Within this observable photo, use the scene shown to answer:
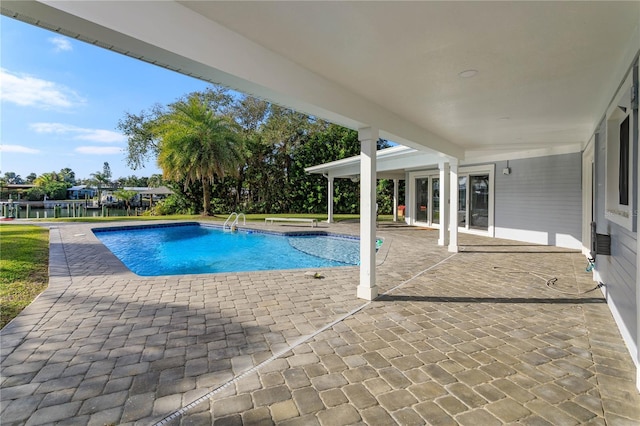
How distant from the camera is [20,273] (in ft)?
19.1

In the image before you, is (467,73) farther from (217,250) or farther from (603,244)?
(217,250)

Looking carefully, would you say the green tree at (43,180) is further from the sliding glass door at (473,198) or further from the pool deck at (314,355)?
the sliding glass door at (473,198)

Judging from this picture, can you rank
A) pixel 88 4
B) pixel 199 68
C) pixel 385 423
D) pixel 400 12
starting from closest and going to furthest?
1. pixel 88 4
2. pixel 385 423
3. pixel 400 12
4. pixel 199 68

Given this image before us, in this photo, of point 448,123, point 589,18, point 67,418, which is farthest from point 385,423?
point 448,123

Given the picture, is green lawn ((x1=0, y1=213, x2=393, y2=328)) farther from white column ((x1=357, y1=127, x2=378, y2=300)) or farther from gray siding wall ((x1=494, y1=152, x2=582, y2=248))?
gray siding wall ((x1=494, y1=152, x2=582, y2=248))

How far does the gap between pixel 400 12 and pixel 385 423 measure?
2.92 m

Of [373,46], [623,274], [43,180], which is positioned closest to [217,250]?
[373,46]

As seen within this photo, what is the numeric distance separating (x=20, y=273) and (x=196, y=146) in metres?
13.5

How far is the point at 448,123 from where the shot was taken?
235 inches

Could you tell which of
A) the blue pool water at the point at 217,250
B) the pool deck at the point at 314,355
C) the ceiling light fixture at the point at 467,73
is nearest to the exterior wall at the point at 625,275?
the pool deck at the point at 314,355

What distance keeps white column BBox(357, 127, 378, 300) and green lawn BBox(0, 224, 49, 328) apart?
4.44 metres

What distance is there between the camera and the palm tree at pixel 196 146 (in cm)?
1808

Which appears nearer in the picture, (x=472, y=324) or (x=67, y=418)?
(x=67, y=418)

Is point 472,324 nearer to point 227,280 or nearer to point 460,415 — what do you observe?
point 460,415
